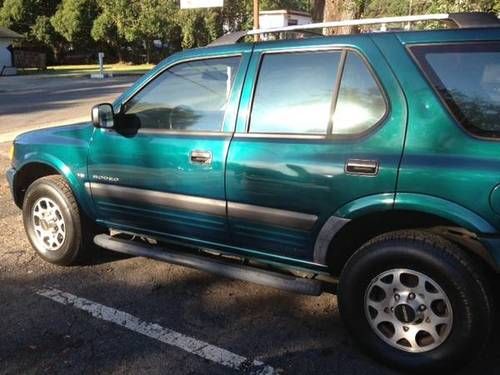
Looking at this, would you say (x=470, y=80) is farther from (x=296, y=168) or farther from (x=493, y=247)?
(x=296, y=168)

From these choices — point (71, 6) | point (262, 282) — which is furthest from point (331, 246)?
point (71, 6)

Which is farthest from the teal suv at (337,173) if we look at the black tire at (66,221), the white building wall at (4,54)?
the white building wall at (4,54)

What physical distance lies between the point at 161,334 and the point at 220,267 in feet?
1.84

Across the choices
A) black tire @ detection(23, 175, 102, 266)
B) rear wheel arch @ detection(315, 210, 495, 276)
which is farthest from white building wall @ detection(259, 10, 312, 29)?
rear wheel arch @ detection(315, 210, 495, 276)

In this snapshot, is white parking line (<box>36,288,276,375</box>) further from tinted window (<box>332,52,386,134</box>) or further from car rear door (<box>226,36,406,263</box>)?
tinted window (<box>332,52,386,134</box>)

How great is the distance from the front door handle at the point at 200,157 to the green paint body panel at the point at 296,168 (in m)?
0.03

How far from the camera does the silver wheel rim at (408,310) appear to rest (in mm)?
3047

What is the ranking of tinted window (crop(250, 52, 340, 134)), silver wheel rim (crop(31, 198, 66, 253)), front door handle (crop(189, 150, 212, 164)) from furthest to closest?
silver wheel rim (crop(31, 198, 66, 253))
front door handle (crop(189, 150, 212, 164))
tinted window (crop(250, 52, 340, 134))

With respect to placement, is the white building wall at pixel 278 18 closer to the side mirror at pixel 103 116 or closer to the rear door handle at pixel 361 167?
the side mirror at pixel 103 116

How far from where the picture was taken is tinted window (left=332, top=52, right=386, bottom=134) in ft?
10.5

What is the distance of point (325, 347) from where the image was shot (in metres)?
3.46

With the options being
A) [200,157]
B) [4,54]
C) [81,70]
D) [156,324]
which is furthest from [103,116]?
[4,54]

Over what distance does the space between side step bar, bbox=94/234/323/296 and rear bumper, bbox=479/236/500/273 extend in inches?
39.0

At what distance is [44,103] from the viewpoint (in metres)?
18.0
